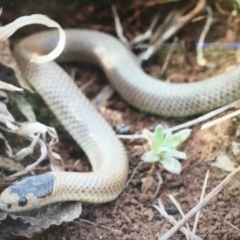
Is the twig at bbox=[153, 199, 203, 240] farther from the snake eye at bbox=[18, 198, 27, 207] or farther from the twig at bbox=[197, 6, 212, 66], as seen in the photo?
the twig at bbox=[197, 6, 212, 66]

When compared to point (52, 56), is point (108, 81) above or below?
below

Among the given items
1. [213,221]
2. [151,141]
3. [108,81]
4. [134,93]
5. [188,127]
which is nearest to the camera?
[213,221]

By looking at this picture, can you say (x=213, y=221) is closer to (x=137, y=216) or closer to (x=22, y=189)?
(x=137, y=216)

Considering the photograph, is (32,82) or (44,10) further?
(32,82)

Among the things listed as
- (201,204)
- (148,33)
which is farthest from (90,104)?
(201,204)

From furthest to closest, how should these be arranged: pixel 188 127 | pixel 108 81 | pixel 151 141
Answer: pixel 108 81 < pixel 188 127 < pixel 151 141

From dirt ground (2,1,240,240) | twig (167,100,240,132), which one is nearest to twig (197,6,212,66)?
dirt ground (2,1,240,240)

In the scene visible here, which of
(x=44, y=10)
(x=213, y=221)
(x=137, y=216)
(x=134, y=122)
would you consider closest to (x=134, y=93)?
(x=134, y=122)
